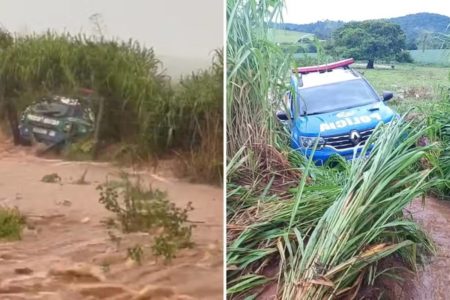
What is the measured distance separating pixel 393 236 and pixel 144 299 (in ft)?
2.32

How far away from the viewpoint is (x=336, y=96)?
1.61 m

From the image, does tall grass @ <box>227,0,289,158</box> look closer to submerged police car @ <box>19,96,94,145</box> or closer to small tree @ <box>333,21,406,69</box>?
small tree @ <box>333,21,406,69</box>

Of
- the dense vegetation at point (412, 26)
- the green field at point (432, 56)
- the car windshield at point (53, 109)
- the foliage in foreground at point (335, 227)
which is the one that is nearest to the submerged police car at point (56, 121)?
the car windshield at point (53, 109)

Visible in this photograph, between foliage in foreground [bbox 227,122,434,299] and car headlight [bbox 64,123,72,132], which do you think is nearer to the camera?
foliage in foreground [bbox 227,122,434,299]

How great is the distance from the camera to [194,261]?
1625mm

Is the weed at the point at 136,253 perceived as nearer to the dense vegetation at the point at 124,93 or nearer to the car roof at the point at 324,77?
the dense vegetation at the point at 124,93

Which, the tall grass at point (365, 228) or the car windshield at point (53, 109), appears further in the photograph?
the car windshield at point (53, 109)

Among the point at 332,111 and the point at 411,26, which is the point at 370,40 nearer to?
the point at 411,26

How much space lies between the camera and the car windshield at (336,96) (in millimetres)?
1598

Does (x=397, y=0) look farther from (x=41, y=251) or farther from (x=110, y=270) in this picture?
(x=41, y=251)

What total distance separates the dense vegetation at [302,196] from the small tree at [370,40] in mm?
104

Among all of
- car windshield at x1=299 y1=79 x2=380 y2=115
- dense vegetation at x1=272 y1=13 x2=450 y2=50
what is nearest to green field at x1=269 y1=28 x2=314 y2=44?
dense vegetation at x1=272 y1=13 x2=450 y2=50

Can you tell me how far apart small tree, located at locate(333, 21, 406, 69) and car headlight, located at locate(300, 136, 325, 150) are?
244mm

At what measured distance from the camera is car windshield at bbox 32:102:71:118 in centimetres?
164
